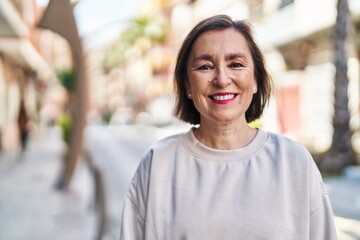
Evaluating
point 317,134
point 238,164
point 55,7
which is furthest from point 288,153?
point 317,134

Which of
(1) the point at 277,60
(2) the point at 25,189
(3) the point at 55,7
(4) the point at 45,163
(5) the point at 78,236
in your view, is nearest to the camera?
(5) the point at 78,236

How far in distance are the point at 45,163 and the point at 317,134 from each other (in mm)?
10211

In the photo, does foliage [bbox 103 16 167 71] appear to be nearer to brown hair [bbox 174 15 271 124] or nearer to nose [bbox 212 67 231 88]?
→ brown hair [bbox 174 15 271 124]

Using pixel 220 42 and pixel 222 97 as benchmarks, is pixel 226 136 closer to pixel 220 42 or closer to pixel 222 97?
pixel 222 97

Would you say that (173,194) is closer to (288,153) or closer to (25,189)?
(288,153)

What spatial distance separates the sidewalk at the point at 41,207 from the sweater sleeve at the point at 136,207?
17.8 ft

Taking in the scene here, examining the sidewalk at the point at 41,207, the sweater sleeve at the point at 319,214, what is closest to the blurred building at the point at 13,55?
the sidewalk at the point at 41,207

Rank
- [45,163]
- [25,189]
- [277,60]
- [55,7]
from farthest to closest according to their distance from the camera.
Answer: [277,60], [45,163], [25,189], [55,7]

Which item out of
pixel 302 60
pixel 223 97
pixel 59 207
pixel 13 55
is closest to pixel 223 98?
pixel 223 97

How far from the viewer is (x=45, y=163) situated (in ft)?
57.4

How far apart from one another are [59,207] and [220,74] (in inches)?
320

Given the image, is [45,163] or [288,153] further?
[45,163]

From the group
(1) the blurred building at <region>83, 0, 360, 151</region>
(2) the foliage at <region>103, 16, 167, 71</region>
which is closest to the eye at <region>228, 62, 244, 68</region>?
(1) the blurred building at <region>83, 0, 360, 151</region>

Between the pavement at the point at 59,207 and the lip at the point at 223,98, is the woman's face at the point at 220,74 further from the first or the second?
the pavement at the point at 59,207
